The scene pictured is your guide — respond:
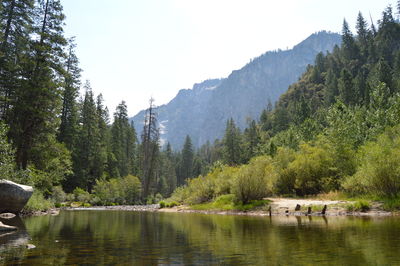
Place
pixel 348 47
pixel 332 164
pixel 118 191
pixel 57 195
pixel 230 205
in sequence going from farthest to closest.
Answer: pixel 348 47
pixel 118 191
pixel 57 195
pixel 332 164
pixel 230 205

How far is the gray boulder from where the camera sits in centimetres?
1834

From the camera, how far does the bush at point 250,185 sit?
27.0 meters

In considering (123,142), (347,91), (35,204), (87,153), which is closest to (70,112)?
(87,153)

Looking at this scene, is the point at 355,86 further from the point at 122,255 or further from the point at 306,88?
the point at 122,255

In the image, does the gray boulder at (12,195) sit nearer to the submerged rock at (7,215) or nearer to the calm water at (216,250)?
the submerged rock at (7,215)

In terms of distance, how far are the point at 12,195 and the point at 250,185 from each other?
698 inches

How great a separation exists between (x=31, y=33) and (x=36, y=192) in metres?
14.1

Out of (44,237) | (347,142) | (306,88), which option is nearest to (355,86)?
(306,88)

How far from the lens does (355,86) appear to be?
7662 centimetres

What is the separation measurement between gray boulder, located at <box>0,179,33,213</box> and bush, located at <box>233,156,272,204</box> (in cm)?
1602

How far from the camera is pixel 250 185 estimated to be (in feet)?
88.9

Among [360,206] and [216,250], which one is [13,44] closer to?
[216,250]

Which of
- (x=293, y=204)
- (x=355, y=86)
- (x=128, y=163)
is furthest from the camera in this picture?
(x=355, y=86)

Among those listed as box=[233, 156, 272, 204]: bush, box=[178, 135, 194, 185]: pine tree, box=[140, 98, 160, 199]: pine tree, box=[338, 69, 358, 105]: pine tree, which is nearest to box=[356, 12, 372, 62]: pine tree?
box=[338, 69, 358, 105]: pine tree
